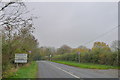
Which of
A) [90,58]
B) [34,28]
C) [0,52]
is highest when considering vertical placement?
[34,28]

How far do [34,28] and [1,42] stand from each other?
17.1 feet

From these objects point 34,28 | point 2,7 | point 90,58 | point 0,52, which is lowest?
point 90,58

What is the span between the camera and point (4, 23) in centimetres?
710

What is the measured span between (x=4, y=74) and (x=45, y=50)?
348 ft

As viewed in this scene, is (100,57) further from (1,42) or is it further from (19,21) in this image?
(19,21)

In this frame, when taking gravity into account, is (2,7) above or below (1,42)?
above

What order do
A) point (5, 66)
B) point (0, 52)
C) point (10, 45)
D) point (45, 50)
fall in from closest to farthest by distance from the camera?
point (0, 52), point (5, 66), point (10, 45), point (45, 50)

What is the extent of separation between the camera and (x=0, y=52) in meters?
10.7

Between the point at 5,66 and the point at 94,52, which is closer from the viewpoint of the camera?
the point at 5,66

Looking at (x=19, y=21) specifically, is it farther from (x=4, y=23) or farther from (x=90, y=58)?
(x=90, y=58)

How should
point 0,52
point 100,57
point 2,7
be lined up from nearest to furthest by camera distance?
1. point 2,7
2. point 0,52
3. point 100,57

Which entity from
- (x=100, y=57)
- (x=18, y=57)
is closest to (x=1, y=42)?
(x=18, y=57)

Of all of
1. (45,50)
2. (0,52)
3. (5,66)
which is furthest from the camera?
(45,50)

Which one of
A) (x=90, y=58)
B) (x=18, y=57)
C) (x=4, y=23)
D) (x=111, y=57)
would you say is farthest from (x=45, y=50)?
(x=4, y=23)
